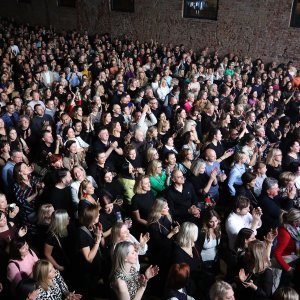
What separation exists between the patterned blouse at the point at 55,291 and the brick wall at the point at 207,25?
1347cm

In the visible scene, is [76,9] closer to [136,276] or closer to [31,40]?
[31,40]

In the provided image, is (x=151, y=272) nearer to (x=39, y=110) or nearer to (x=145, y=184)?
(x=145, y=184)

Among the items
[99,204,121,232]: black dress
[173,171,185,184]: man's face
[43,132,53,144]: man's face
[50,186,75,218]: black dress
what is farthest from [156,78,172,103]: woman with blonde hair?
A: [99,204,121,232]: black dress

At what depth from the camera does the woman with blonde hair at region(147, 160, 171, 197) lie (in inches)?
218

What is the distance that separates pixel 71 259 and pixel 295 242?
252 centimetres

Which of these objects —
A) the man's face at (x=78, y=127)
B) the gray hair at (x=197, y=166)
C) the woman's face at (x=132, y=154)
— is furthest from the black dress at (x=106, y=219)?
the man's face at (x=78, y=127)

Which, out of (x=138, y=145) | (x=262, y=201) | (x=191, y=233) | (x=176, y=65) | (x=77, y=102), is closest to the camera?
(x=191, y=233)

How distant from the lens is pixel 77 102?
880 centimetres

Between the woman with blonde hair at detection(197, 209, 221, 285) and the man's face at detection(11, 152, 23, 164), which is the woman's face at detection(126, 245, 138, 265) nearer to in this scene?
the woman with blonde hair at detection(197, 209, 221, 285)

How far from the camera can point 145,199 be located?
16.4 ft

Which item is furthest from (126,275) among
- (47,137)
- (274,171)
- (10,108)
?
(10,108)

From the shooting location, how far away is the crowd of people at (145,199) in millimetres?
3650

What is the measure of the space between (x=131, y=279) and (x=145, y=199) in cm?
154

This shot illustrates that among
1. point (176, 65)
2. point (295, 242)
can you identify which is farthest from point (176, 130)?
point (176, 65)
